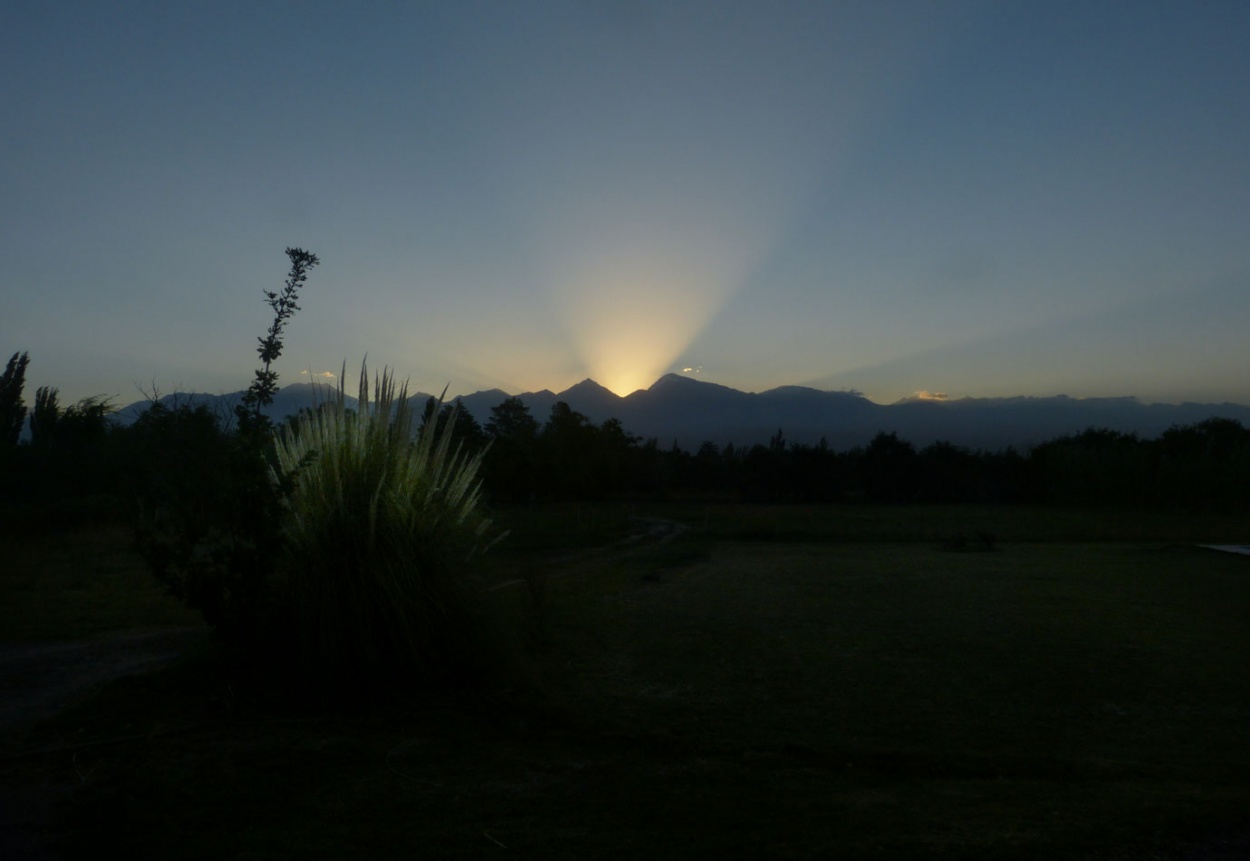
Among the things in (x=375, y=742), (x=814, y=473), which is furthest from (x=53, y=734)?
(x=814, y=473)

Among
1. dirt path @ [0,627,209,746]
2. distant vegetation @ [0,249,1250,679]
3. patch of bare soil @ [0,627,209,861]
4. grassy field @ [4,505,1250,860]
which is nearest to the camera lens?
grassy field @ [4,505,1250,860]

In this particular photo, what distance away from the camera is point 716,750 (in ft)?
18.5

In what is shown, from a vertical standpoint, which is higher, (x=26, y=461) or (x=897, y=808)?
(x=26, y=461)

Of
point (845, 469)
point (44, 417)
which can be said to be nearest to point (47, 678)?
point (44, 417)

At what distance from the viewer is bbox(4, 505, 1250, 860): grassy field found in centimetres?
405

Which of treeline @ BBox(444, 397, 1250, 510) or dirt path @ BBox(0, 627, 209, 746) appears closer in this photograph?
dirt path @ BBox(0, 627, 209, 746)

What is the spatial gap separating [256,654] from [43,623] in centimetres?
445

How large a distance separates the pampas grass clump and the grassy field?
360 millimetres

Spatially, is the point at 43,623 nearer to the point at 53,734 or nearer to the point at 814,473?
the point at 53,734

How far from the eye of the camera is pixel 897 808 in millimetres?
4484

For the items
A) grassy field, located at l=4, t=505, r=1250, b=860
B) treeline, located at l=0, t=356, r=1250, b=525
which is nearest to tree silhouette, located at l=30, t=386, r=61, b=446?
treeline, located at l=0, t=356, r=1250, b=525

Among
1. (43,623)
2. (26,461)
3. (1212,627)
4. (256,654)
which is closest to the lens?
(256,654)

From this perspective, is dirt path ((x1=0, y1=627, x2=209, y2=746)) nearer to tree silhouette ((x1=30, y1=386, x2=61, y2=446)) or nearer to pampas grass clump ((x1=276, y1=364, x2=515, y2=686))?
pampas grass clump ((x1=276, y1=364, x2=515, y2=686))

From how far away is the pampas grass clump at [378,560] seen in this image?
6457mm
